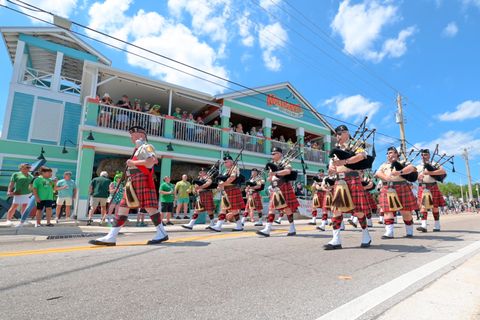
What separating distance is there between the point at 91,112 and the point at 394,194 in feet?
36.0

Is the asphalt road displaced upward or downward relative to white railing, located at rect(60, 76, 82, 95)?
downward

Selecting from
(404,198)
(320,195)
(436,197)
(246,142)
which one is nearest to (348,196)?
(404,198)

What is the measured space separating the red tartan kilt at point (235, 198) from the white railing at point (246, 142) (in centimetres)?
764

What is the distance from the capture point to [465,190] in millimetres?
78750

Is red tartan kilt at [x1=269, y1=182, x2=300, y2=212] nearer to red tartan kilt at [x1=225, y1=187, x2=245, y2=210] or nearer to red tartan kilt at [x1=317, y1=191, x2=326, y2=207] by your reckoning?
red tartan kilt at [x1=225, y1=187, x2=245, y2=210]

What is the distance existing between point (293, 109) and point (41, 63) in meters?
16.3

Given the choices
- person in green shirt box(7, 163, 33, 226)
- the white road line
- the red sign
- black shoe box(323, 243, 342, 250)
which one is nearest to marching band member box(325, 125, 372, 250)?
black shoe box(323, 243, 342, 250)

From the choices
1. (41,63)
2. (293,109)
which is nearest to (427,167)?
(293,109)

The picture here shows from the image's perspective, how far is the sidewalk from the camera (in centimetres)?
196

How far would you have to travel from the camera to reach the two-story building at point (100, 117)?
1173 centimetres

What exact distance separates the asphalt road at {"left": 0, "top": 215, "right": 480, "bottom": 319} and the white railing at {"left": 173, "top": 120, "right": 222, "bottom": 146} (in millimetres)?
9758

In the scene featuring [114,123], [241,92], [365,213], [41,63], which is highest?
[41,63]

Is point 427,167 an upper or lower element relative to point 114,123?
lower

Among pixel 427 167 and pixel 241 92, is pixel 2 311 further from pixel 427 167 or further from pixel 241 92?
pixel 241 92
